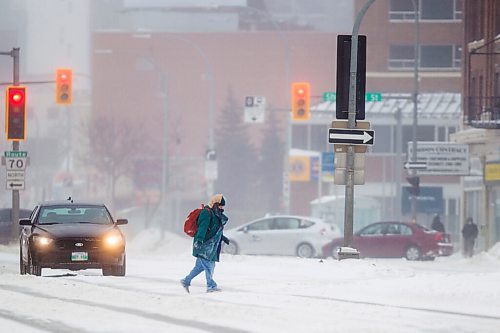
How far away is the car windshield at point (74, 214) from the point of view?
84.9ft

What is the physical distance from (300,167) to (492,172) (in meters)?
42.9

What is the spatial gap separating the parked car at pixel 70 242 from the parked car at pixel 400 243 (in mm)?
21478

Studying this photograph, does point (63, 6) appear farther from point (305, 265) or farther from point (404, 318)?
point (404, 318)

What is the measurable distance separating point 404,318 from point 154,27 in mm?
126311

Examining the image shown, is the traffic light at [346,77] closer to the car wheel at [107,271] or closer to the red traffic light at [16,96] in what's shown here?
the car wheel at [107,271]

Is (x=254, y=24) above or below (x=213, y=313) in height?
above

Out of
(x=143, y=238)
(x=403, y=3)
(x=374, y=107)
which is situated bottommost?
(x=143, y=238)

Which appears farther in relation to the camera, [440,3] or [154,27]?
[154,27]

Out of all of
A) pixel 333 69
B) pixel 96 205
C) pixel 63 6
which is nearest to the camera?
pixel 96 205

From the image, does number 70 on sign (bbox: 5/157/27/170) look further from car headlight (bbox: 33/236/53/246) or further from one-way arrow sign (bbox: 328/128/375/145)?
car headlight (bbox: 33/236/53/246)

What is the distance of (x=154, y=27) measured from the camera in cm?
14175

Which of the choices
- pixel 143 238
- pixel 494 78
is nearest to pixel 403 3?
pixel 143 238

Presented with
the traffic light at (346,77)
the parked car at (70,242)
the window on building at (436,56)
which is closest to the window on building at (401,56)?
the window on building at (436,56)

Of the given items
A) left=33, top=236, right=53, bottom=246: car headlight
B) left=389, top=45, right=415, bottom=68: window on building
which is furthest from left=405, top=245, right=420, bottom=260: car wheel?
left=389, top=45, right=415, bottom=68: window on building
